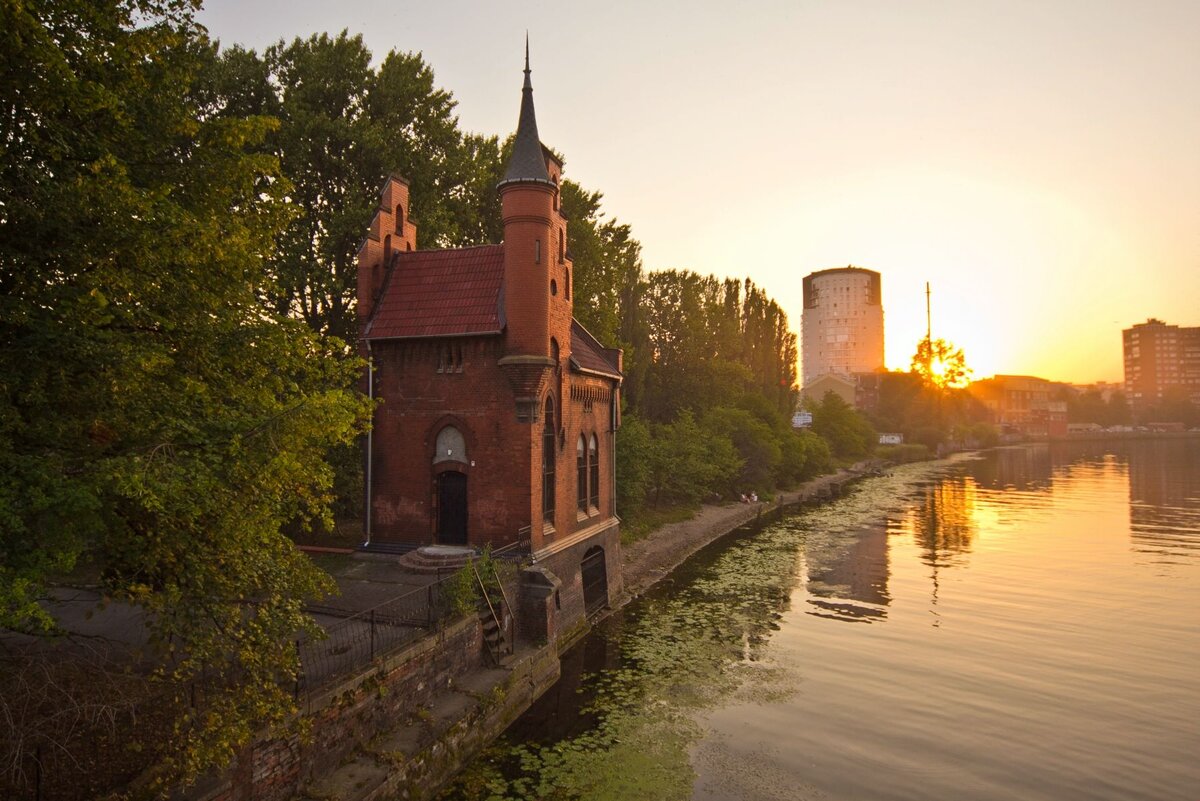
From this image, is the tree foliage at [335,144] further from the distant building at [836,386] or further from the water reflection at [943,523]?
the distant building at [836,386]

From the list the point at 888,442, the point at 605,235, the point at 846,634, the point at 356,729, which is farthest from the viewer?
the point at 888,442

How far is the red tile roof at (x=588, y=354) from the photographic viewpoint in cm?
2149

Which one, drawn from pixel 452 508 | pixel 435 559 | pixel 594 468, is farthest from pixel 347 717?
pixel 594 468

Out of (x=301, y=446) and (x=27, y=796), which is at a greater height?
(x=301, y=446)

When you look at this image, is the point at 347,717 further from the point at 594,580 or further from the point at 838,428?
the point at 838,428

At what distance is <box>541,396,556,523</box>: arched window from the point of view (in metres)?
19.0

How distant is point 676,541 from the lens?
33438 mm

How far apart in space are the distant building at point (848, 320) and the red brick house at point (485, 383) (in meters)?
164

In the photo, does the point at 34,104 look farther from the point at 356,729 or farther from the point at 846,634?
the point at 846,634

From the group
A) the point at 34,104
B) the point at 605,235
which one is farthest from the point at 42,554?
the point at 605,235

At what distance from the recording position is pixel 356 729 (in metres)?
10.6

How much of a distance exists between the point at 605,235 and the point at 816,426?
53150 millimetres

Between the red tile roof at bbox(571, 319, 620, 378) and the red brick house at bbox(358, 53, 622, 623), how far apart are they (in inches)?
23.3

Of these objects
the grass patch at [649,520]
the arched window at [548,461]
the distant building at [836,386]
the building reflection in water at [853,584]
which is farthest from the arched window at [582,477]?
the distant building at [836,386]
